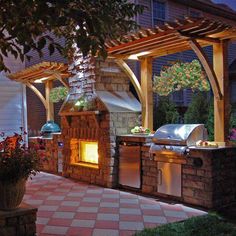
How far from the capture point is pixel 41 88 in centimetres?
1277

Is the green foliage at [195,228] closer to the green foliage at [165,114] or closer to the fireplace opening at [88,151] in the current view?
the fireplace opening at [88,151]

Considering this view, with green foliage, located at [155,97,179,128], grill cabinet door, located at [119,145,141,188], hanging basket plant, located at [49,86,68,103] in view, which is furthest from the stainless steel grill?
hanging basket plant, located at [49,86,68,103]

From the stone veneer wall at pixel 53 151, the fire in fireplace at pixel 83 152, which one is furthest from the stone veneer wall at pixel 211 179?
the stone veneer wall at pixel 53 151

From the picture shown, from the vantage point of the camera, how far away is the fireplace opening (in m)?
7.91

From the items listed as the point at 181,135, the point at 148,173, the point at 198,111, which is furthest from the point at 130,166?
the point at 198,111

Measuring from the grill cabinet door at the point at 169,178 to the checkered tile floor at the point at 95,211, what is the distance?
285mm

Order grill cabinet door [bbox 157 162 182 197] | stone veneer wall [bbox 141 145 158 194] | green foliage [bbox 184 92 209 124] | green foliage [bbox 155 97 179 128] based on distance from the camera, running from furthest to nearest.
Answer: green foliage [bbox 155 97 179 128] → green foliage [bbox 184 92 209 124] → stone veneer wall [bbox 141 145 158 194] → grill cabinet door [bbox 157 162 182 197]

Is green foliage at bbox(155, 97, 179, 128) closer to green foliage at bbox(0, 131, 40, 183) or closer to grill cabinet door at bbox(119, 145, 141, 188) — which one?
grill cabinet door at bbox(119, 145, 141, 188)

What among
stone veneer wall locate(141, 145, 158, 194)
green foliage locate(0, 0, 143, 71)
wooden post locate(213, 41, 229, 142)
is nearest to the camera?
green foliage locate(0, 0, 143, 71)

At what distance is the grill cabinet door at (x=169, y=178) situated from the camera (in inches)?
227

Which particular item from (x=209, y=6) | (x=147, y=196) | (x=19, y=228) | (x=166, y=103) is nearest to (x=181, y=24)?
(x=147, y=196)

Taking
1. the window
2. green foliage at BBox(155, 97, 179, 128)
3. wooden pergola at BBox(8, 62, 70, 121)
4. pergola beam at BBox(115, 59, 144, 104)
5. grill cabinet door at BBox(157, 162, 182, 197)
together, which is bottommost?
grill cabinet door at BBox(157, 162, 182, 197)

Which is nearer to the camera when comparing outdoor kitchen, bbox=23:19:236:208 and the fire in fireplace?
outdoor kitchen, bbox=23:19:236:208

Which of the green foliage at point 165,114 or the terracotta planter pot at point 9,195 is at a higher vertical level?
the green foliage at point 165,114
